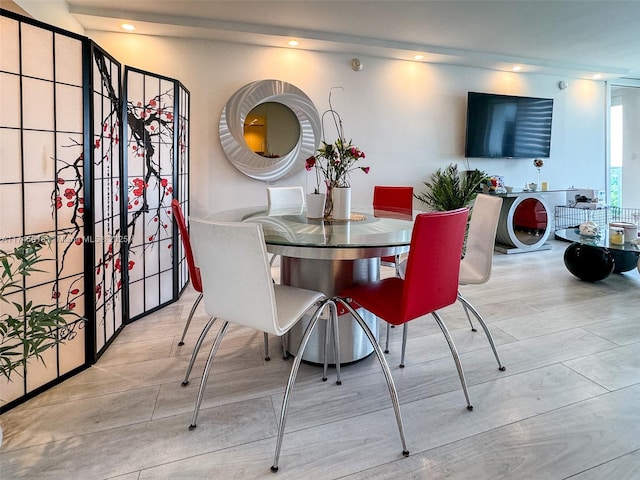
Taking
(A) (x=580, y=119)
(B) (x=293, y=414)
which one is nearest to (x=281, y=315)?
(B) (x=293, y=414)

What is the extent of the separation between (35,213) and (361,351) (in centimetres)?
171

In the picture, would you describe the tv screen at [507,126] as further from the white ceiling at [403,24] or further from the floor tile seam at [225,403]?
the floor tile seam at [225,403]

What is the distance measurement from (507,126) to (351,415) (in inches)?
Answer: 192

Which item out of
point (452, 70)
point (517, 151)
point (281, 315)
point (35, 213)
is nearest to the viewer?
point (281, 315)

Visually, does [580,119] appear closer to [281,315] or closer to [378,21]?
[378,21]

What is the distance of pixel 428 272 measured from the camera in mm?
1558

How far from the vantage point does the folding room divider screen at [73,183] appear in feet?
5.58

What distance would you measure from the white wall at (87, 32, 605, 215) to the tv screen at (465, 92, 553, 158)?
146 mm

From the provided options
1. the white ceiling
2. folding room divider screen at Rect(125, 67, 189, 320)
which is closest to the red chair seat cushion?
folding room divider screen at Rect(125, 67, 189, 320)

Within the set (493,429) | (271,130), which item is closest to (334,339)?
(493,429)

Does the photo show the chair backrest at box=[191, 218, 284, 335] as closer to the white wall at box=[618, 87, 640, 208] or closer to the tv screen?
the tv screen

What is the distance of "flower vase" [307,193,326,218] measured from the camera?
91.6 inches

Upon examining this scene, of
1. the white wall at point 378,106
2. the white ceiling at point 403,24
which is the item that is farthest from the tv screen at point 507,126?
the white ceiling at point 403,24

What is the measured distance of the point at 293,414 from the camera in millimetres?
1718
